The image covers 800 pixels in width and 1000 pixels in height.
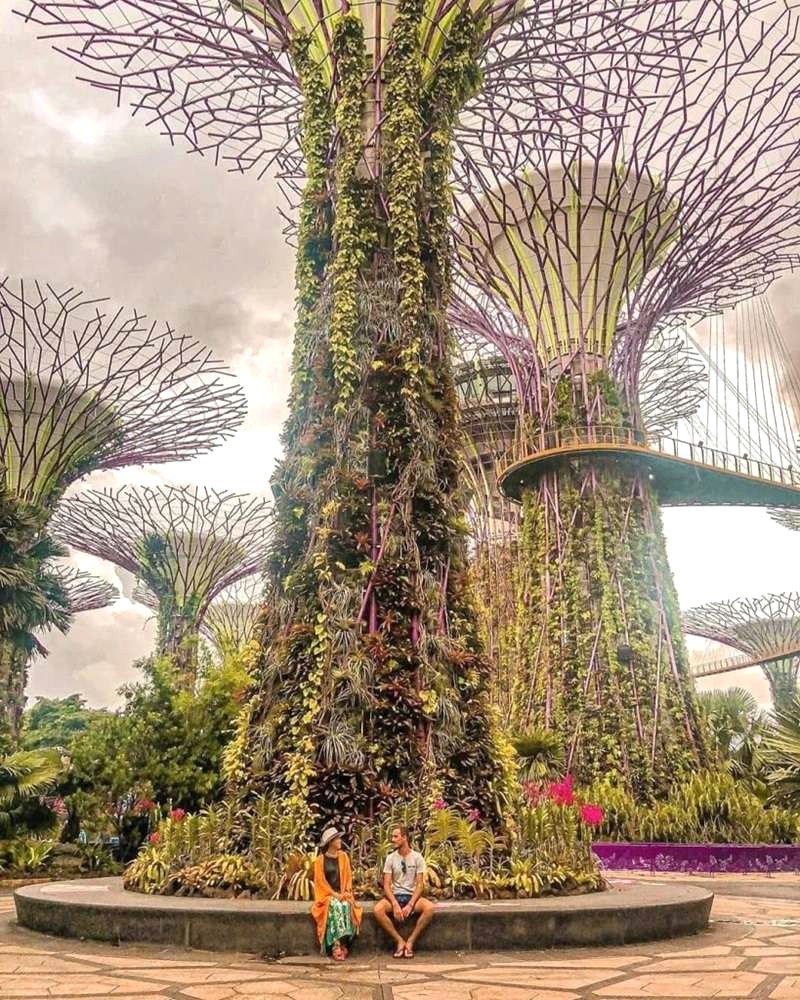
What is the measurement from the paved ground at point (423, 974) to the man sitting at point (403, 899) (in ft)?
0.53

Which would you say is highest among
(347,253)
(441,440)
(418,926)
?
(347,253)

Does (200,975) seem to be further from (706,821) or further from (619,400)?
(619,400)

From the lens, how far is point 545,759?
19.8 metres

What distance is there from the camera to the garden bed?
1625 centimetres

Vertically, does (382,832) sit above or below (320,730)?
below

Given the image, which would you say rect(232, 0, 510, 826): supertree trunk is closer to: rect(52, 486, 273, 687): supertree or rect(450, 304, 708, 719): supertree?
rect(450, 304, 708, 719): supertree

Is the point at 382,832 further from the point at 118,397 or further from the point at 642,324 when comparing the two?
the point at 118,397

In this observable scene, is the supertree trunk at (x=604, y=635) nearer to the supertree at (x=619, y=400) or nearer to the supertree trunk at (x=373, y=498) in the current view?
the supertree at (x=619, y=400)

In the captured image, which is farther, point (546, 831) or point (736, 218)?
point (736, 218)

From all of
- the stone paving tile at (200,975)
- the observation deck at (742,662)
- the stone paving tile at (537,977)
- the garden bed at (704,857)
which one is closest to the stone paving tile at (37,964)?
the stone paving tile at (200,975)

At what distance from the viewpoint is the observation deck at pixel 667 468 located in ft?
73.5

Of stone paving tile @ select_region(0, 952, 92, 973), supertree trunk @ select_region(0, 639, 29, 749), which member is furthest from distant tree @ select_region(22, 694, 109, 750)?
stone paving tile @ select_region(0, 952, 92, 973)

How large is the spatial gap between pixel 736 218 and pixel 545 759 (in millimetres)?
12130

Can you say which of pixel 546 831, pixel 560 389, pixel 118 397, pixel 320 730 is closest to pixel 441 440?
pixel 320 730
